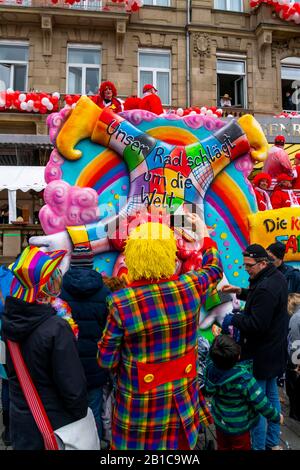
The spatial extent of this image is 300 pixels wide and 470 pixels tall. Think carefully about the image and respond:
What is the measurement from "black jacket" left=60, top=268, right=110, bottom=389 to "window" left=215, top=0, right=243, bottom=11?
1448cm

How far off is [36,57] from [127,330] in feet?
43.4

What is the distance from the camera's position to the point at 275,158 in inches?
219

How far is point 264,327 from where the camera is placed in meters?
2.65

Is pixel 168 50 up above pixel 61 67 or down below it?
above

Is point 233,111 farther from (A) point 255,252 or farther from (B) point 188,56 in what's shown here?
(A) point 255,252

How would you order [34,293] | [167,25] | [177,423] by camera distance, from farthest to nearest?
[167,25] → [177,423] → [34,293]

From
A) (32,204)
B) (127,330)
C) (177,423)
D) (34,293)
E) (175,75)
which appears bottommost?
(177,423)

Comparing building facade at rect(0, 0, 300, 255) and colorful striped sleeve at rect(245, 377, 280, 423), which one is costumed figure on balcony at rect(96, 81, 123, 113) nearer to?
colorful striped sleeve at rect(245, 377, 280, 423)

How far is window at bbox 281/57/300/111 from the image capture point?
14617 millimetres

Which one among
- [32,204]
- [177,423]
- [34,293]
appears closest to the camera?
[34,293]

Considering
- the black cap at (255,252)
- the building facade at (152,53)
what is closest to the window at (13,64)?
the building facade at (152,53)

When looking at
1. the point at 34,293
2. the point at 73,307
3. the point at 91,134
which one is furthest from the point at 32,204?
the point at 34,293

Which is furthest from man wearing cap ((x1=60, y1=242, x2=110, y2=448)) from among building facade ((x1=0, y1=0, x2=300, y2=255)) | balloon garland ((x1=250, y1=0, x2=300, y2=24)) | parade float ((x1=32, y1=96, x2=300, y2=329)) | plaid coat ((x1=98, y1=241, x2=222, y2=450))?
balloon garland ((x1=250, y1=0, x2=300, y2=24))

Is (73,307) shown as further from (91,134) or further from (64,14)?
(64,14)
